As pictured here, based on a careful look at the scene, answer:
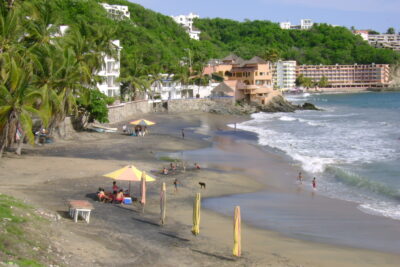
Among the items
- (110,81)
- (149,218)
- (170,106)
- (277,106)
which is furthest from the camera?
(277,106)

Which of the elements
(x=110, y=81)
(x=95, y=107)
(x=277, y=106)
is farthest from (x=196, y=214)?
(x=277, y=106)

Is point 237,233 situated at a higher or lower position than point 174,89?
lower

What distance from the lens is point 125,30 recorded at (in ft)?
379

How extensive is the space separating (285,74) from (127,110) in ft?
436

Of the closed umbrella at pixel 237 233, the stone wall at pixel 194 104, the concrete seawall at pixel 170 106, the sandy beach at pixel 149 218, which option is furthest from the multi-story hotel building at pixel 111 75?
the closed umbrella at pixel 237 233

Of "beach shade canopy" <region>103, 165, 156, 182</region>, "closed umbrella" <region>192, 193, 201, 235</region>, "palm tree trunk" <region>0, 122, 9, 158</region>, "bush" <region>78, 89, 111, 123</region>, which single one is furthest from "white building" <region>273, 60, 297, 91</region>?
"closed umbrella" <region>192, 193, 201, 235</region>

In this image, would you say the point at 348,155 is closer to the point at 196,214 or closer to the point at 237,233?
the point at 196,214

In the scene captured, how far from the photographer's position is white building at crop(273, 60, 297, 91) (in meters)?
179

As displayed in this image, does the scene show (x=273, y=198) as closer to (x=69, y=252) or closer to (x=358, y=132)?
(x=69, y=252)

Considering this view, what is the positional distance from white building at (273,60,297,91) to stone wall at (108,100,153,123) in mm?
116056

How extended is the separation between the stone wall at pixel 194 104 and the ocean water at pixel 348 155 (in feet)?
38.7

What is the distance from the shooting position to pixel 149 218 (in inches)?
698

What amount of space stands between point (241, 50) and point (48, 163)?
158709mm

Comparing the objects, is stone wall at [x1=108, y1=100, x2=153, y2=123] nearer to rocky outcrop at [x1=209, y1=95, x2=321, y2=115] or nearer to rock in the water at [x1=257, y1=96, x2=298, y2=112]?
rocky outcrop at [x1=209, y1=95, x2=321, y2=115]
